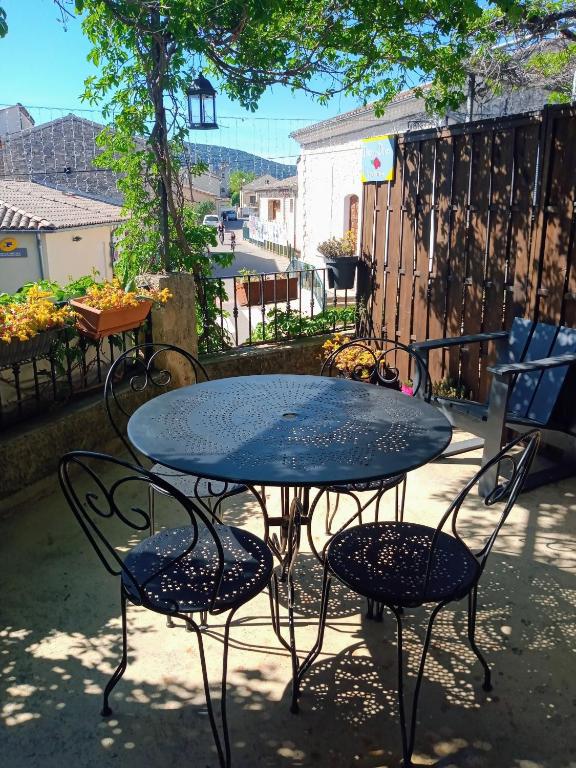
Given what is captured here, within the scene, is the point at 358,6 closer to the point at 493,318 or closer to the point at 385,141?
the point at 385,141

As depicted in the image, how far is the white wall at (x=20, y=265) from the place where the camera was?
47.4 ft

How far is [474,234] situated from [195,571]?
10.4 ft

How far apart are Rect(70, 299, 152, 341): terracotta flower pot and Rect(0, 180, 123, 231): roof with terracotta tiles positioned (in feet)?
34.5

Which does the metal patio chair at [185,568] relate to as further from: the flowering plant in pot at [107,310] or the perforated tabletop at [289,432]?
the flowering plant in pot at [107,310]

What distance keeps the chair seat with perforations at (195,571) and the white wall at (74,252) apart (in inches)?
503

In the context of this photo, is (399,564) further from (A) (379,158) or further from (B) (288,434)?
(A) (379,158)

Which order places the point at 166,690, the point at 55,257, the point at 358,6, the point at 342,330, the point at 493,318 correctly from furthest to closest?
1. the point at 55,257
2. the point at 342,330
3. the point at 358,6
4. the point at 493,318
5. the point at 166,690

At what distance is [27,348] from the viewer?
A: 3096 mm

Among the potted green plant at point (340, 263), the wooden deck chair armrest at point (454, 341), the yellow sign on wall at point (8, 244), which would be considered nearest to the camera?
the wooden deck chair armrest at point (454, 341)

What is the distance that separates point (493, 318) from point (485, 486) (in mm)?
1281

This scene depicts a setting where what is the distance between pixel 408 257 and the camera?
15.4ft

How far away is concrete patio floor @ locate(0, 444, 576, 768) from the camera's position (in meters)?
1.74

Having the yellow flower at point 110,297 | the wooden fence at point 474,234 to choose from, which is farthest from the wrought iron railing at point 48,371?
the wooden fence at point 474,234

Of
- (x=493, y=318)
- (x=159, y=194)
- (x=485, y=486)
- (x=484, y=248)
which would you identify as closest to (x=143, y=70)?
(x=159, y=194)
